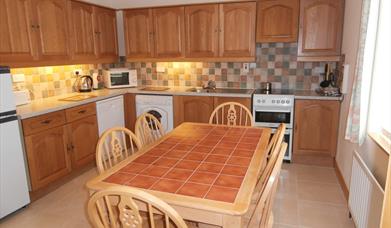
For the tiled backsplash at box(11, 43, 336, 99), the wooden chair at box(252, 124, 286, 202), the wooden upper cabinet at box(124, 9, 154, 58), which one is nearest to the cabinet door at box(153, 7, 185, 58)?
the wooden upper cabinet at box(124, 9, 154, 58)

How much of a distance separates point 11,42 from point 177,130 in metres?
1.75

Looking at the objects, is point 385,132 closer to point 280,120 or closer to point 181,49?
point 280,120

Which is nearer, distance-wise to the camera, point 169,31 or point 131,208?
point 131,208

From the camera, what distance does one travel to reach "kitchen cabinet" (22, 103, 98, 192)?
8.36 feet

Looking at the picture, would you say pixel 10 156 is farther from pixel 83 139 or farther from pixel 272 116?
pixel 272 116

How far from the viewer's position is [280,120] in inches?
133

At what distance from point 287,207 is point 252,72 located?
1981mm

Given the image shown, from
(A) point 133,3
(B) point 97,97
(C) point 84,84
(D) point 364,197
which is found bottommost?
(D) point 364,197

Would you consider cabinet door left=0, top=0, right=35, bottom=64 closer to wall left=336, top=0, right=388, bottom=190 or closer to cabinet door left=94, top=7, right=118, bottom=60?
cabinet door left=94, top=7, right=118, bottom=60

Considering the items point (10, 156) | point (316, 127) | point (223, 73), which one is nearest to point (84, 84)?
point (10, 156)

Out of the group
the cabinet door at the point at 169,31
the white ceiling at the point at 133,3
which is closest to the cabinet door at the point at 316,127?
the cabinet door at the point at 169,31

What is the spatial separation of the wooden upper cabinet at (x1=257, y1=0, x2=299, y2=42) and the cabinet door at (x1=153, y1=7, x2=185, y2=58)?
1016 mm

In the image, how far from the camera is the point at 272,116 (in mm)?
3383

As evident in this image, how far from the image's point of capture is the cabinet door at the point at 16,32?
249 centimetres
